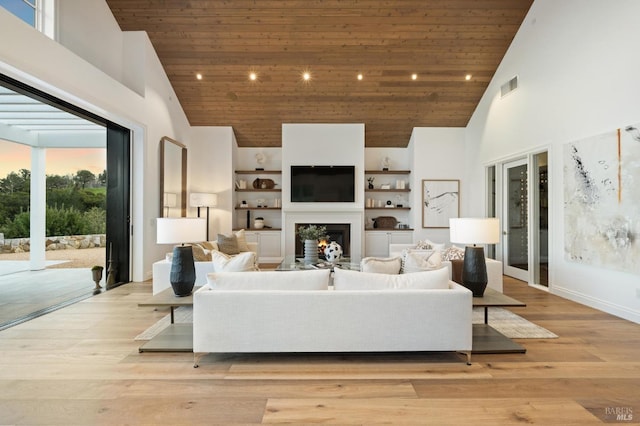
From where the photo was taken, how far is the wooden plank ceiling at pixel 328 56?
5480mm

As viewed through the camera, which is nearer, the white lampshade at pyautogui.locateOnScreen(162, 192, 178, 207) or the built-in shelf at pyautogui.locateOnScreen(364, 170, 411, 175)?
the white lampshade at pyautogui.locateOnScreen(162, 192, 178, 207)

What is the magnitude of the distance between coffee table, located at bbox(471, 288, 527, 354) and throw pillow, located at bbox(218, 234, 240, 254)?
367 centimetres

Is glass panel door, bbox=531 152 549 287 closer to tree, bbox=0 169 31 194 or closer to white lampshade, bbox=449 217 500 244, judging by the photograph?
white lampshade, bbox=449 217 500 244

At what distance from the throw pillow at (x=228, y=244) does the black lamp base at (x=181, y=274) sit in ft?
7.69

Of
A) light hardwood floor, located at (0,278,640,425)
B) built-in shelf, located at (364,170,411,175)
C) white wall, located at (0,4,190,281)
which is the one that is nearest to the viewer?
light hardwood floor, located at (0,278,640,425)

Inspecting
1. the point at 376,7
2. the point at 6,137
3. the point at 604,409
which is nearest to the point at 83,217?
the point at 6,137

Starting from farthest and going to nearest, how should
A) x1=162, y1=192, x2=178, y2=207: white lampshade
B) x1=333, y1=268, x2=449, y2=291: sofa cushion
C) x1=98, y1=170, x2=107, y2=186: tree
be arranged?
x1=162, y1=192, x2=178, y2=207: white lampshade < x1=98, y1=170, x2=107, y2=186: tree < x1=333, y1=268, x2=449, y2=291: sofa cushion

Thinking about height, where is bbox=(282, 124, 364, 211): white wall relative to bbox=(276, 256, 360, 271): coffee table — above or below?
above

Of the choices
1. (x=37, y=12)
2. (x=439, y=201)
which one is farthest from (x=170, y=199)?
(x=439, y=201)

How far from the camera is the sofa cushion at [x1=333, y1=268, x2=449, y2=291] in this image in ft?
8.66

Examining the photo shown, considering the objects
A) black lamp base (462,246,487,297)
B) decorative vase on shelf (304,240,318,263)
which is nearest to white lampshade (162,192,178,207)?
decorative vase on shelf (304,240,318,263)

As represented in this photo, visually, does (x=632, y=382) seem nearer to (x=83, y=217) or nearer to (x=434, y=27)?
(x=434, y=27)

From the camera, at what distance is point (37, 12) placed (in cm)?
415

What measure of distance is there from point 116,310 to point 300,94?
495 cm
